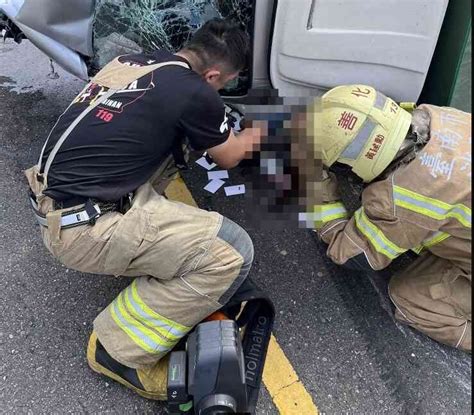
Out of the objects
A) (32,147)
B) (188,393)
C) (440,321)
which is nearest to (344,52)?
(440,321)

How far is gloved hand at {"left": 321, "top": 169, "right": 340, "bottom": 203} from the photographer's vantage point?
2397mm

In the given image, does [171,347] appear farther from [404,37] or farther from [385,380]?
[404,37]

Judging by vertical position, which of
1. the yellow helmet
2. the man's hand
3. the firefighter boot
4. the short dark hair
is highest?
the short dark hair

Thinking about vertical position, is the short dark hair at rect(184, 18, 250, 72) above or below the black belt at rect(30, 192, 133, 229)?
above

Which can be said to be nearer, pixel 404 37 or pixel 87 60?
pixel 404 37

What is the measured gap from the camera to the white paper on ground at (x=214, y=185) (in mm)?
3018

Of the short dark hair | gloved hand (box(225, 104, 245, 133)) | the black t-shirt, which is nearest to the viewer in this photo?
the black t-shirt

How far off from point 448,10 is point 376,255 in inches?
44.0

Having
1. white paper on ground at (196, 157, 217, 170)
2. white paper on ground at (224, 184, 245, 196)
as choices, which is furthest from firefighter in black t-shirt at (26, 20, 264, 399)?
white paper on ground at (196, 157, 217, 170)

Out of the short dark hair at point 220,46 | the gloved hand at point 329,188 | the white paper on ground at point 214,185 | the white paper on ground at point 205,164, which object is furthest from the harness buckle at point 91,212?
the white paper on ground at point 205,164

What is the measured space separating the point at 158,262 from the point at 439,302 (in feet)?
4.06

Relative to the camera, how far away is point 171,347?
6.59 feet

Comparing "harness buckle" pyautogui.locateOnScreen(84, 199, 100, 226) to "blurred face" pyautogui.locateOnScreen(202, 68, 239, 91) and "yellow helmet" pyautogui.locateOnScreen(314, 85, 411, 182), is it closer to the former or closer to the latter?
"blurred face" pyautogui.locateOnScreen(202, 68, 239, 91)

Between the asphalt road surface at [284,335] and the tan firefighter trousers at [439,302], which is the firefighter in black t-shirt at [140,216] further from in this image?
the tan firefighter trousers at [439,302]
